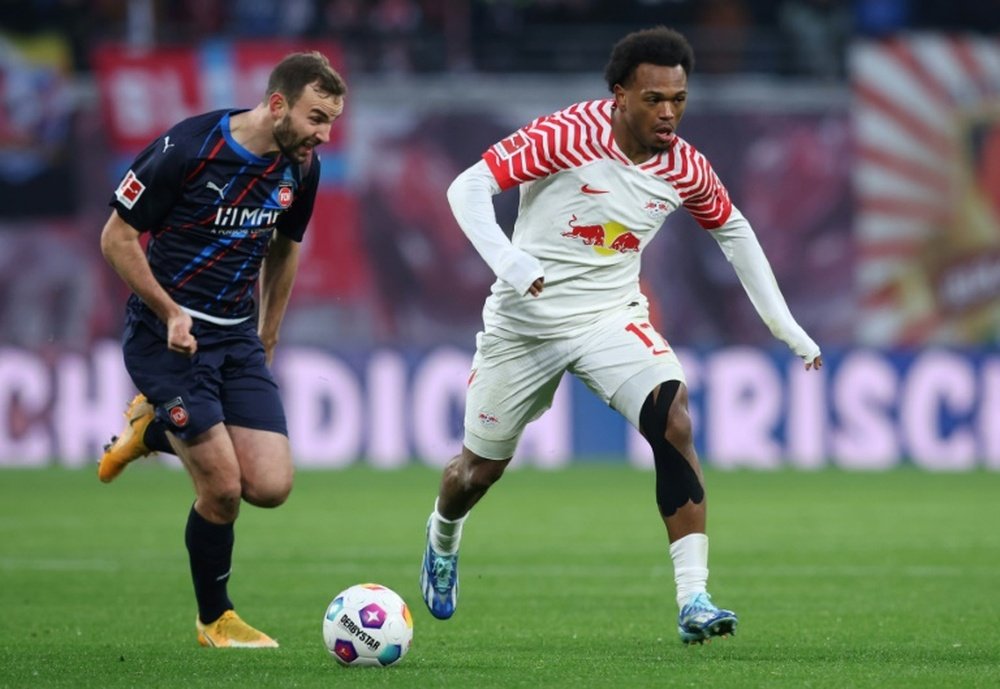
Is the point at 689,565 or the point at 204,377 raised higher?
the point at 204,377

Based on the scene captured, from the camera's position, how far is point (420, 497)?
1619cm

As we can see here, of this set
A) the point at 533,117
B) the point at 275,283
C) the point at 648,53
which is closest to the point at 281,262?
the point at 275,283

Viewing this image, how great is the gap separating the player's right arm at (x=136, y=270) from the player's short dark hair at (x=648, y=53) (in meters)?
1.92

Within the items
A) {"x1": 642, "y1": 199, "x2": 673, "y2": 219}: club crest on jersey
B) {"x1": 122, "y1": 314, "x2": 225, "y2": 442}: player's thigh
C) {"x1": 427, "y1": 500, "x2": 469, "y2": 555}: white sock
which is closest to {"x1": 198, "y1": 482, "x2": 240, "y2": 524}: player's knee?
{"x1": 122, "y1": 314, "x2": 225, "y2": 442}: player's thigh

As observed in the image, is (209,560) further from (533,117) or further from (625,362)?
(533,117)

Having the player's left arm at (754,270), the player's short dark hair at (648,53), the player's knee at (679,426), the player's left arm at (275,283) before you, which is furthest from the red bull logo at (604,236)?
the player's left arm at (275,283)

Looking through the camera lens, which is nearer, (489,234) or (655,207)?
(489,234)

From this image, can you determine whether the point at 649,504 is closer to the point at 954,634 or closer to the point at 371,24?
the point at 954,634

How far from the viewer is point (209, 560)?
7605 millimetres

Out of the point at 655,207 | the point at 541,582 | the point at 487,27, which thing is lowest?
A: the point at 541,582

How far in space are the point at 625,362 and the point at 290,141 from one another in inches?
61.8

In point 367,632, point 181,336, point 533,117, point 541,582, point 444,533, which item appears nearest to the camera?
point 367,632

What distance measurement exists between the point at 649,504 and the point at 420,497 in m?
2.01

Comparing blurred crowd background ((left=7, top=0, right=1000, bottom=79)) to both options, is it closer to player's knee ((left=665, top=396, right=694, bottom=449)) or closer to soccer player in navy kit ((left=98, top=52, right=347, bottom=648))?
soccer player in navy kit ((left=98, top=52, right=347, bottom=648))
